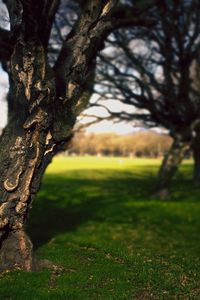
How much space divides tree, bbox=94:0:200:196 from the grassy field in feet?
13.0

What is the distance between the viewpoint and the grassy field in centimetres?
1041

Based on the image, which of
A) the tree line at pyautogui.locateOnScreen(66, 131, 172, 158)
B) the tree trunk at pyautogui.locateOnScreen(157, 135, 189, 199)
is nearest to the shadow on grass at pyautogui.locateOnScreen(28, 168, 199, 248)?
the tree trunk at pyautogui.locateOnScreen(157, 135, 189, 199)

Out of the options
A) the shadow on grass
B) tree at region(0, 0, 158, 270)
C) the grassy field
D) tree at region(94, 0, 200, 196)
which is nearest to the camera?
the grassy field

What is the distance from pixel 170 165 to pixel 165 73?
233 inches

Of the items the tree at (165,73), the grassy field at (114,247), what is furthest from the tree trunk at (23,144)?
the tree at (165,73)

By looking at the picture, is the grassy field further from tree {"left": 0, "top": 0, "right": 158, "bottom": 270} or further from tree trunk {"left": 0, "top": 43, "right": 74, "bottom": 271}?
tree {"left": 0, "top": 0, "right": 158, "bottom": 270}

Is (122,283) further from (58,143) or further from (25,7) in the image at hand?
(25,7)

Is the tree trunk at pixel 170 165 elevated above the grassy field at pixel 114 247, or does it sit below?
above

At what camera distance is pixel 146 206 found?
26.5 m

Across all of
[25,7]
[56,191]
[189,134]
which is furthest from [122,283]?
[56,191]

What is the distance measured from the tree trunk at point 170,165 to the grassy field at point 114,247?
0.93 m

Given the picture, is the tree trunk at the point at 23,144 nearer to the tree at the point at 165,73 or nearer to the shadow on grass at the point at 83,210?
the shadow on grass at the point at 83,210

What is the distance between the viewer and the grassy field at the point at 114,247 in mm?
10406

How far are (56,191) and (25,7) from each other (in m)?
25.3
